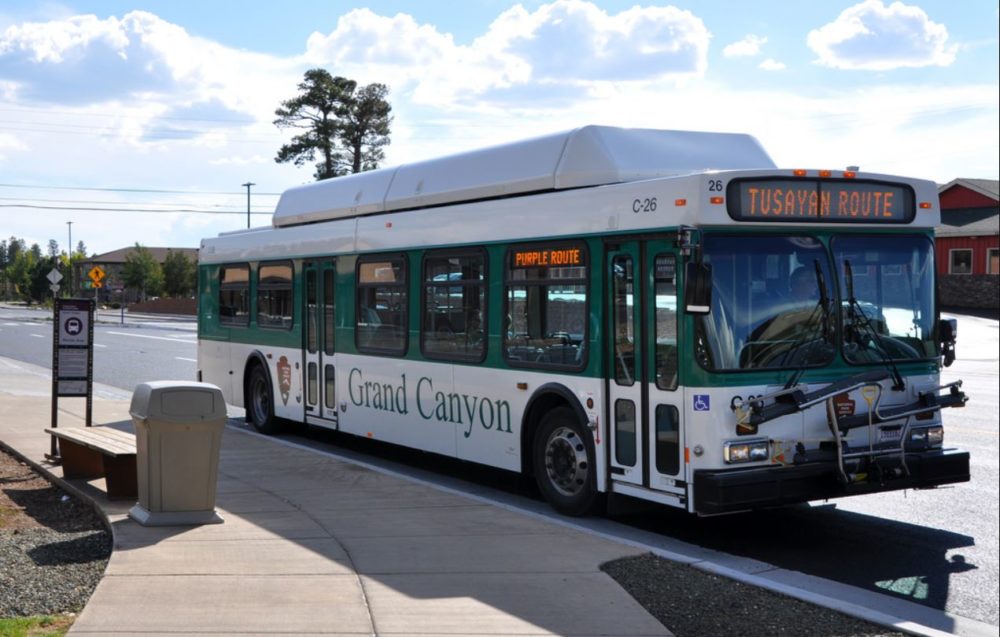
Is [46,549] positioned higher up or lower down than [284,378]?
lower down

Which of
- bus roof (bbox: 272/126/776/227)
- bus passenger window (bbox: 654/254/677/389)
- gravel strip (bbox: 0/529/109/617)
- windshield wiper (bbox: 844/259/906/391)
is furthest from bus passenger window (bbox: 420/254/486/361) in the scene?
gravel strip (bbox: 0/529/109/617)

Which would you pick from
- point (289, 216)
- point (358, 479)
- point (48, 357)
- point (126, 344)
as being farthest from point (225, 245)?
point (126, 344)

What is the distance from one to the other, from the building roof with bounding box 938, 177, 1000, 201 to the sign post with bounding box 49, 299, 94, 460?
51.0 meters

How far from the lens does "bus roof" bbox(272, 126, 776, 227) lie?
973cm

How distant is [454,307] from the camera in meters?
11.2

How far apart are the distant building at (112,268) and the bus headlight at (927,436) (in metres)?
125

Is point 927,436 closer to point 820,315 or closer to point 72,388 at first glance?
point 820,315

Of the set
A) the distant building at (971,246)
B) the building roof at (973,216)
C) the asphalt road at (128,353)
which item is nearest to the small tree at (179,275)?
the asphalt road at (128,353)

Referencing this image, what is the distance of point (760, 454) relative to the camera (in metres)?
8.16

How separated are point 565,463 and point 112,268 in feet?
564

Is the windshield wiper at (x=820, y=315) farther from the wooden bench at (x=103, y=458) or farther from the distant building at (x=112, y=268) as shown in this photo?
the distant building at (x=112, y=268)

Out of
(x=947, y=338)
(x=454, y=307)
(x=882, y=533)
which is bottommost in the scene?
(x=882, y=533)

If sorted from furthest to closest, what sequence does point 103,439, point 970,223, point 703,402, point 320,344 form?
1. point 970,223
2. point 320,344
3. point 103,439
4. point 703,402

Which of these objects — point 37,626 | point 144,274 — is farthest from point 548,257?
point 144,274
